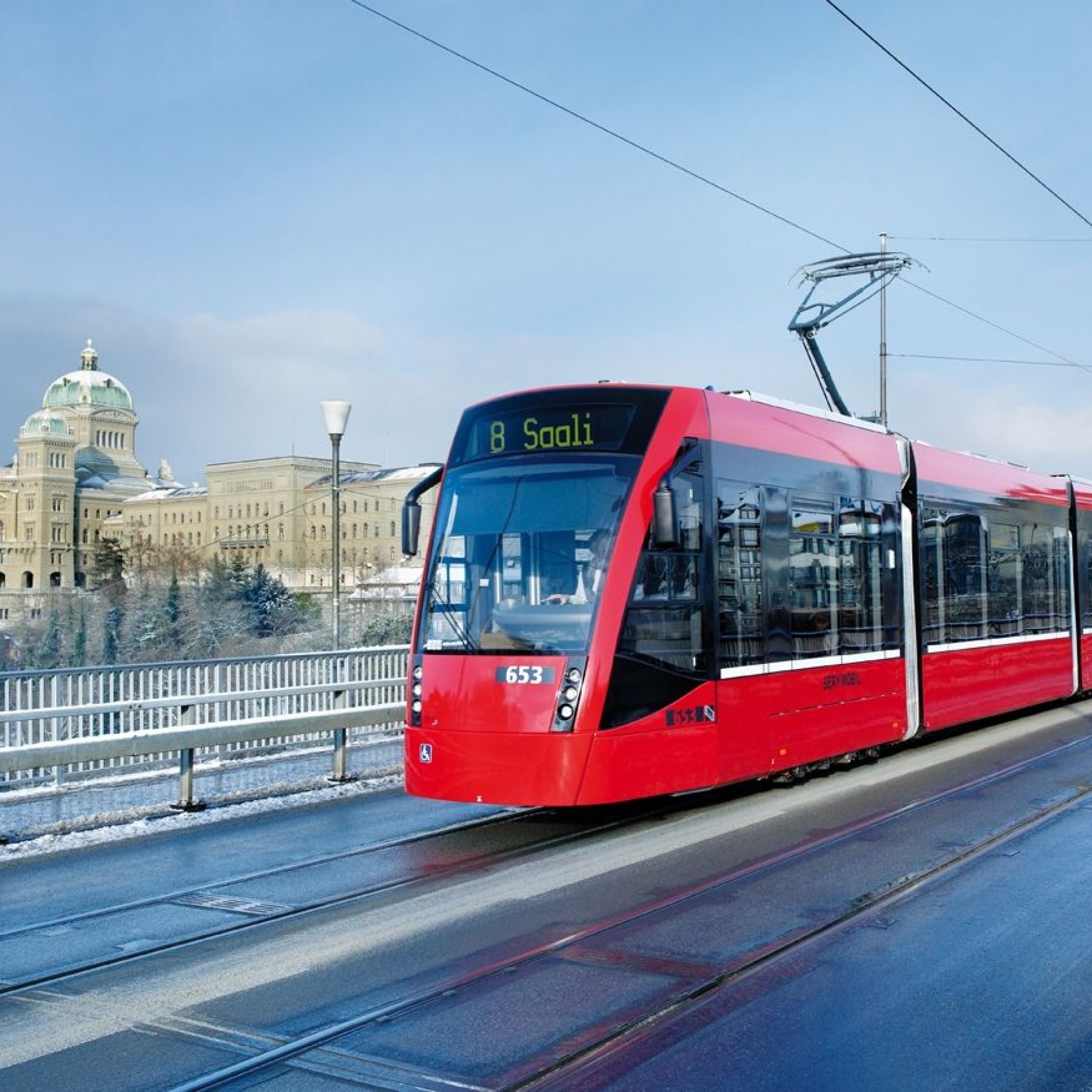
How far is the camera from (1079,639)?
20.0 m

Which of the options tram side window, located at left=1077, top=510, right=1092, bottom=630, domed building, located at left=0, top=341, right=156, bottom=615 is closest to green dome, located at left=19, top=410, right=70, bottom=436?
domed building, located at left=0, top=341, right=156, bottom=615

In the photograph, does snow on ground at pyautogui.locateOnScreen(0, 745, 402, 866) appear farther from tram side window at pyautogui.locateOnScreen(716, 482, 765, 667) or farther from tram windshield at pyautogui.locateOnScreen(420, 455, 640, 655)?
tram side window at pyautogui.locateOnScreen(716, 482, 765, 667)

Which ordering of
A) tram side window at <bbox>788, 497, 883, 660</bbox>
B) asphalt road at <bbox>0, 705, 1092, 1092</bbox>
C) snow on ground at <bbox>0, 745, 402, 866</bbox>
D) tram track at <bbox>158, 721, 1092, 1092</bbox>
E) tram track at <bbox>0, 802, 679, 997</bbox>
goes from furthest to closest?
tram side window at <bbox>788, 497, 883, 660</bbox>, snow on ground at <bbox>0, 745, 402, 866</bbox>, tram track at <bbox>0, 802, 679, 997</bbox>, asphalt road at <bbox>0, 705, 1092, 1092</bbox>, tram track at <bbox>158, 721, 1092, 1092</bbox>

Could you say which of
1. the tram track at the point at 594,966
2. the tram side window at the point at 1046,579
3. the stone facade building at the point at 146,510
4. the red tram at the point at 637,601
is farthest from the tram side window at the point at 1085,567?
the stone facade building at the point at 146,510

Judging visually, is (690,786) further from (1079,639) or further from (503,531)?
(1079,639)

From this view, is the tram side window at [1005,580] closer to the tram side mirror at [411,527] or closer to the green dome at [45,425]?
the tram side mirror at [411,527]

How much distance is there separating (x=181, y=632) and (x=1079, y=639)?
56.8 m

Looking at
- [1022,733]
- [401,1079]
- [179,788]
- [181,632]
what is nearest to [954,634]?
[1022,733]

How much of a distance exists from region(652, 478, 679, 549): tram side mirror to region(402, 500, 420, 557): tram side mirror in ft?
6.92

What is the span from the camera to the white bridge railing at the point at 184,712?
36.8ft

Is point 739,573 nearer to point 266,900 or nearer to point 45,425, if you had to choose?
point 266,900

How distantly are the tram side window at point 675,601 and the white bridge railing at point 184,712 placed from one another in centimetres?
421

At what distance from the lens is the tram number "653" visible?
9.58m

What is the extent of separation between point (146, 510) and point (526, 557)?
150m
